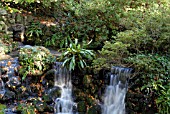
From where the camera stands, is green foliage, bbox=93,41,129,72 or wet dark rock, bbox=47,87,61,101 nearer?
green foliage, bbox=93,41,129,72

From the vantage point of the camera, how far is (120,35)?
23.3ft

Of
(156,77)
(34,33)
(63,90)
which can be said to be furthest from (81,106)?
(34,33)

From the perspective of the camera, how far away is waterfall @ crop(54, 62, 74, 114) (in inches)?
289

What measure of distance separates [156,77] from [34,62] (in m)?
4.08

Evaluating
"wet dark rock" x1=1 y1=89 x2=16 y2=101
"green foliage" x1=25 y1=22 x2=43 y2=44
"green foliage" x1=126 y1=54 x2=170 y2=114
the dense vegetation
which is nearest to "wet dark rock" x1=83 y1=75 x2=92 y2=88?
the dense vegetation

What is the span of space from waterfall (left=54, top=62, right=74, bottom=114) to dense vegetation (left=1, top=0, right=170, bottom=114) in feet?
1.44

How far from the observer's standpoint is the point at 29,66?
738cm

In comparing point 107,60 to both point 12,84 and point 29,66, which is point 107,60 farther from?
point 12,84

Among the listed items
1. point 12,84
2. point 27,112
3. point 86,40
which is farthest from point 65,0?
point 27,112

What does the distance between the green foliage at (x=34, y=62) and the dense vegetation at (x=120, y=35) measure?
77 cm

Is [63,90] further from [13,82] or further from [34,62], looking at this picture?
[13,82]

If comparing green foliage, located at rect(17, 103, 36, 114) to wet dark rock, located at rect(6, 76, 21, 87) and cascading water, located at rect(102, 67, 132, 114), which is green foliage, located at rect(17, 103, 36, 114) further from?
cascading water, located at rect(102, 67, 132, 114)

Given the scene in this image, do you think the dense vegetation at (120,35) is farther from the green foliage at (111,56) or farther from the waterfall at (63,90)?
the waterfall at (63,90)

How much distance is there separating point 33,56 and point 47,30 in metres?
2.68
